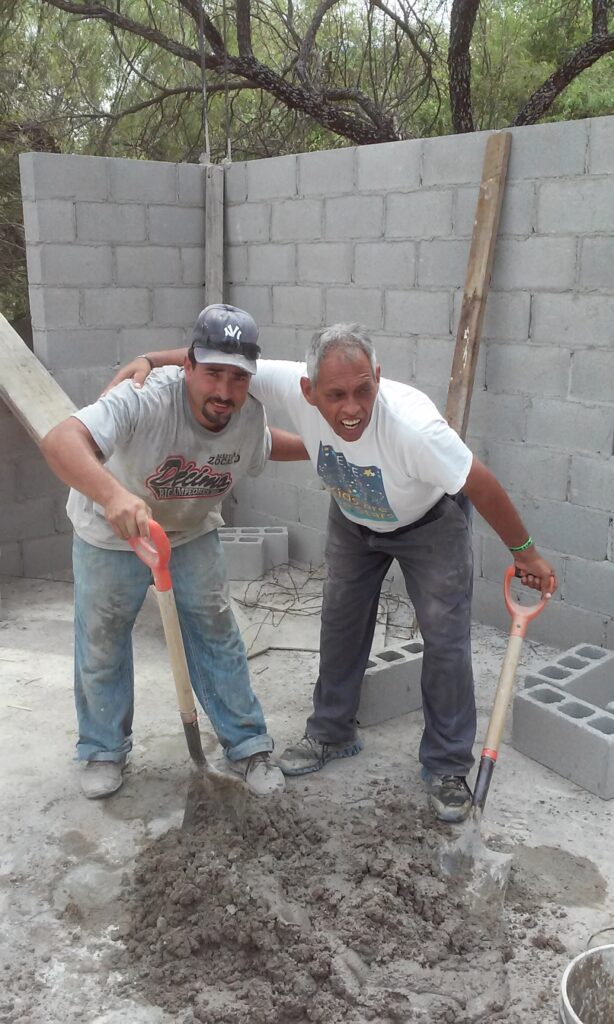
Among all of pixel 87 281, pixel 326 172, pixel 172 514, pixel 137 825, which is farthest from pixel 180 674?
pixel 326 172

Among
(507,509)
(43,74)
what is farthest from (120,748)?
(43,74)

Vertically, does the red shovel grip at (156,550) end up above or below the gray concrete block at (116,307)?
below

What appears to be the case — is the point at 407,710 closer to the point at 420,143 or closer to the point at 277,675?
the point at 277,675

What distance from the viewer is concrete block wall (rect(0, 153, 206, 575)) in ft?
16.3

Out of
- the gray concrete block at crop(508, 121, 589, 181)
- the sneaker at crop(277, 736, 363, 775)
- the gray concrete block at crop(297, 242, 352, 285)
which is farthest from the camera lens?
the gray concrete block at crop(297, 242, 352, 285)

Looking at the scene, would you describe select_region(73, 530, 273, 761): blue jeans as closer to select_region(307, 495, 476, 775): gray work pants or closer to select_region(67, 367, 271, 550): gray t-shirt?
select_region(67, 367, 271, 550): gray t-shirt

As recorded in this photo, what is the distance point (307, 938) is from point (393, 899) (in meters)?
0.28

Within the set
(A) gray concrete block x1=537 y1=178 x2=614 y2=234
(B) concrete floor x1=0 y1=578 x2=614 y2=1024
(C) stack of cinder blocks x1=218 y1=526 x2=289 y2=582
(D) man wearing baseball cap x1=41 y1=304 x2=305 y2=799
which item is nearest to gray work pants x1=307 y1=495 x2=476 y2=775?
(B) concrete floor x1=0 y1=578 x2=614 y2=1024

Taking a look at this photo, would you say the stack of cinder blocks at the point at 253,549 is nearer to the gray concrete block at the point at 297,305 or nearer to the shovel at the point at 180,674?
the gray concrete block at the point at 297,305

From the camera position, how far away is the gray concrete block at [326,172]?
4.81 metres

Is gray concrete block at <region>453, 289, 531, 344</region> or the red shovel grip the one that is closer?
the red shovel grip

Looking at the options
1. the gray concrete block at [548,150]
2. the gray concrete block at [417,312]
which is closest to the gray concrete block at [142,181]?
the gray concrete block at [417,312]

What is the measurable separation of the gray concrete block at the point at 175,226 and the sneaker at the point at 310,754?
336 centimetres

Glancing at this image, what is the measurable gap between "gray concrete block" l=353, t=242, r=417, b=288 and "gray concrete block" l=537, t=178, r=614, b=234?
0.80 m
